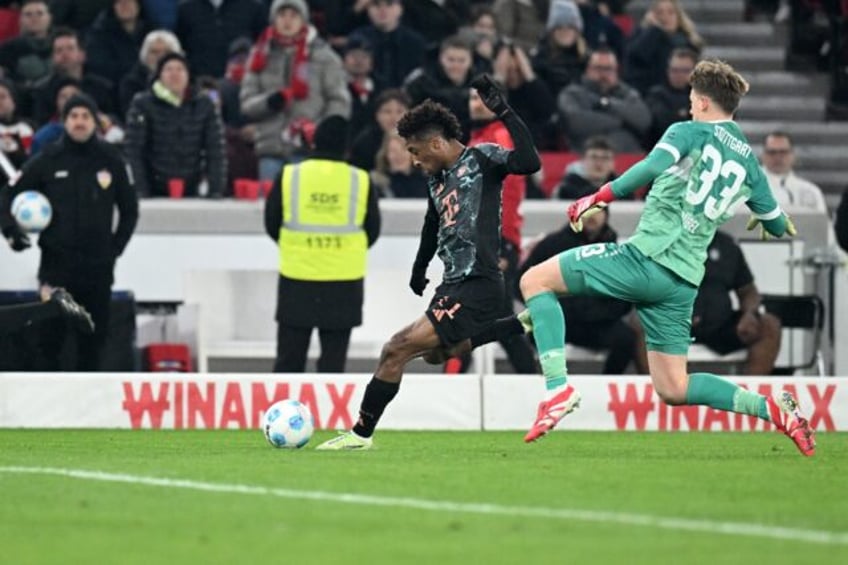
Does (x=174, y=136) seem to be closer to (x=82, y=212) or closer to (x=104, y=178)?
(x=104, y=178)

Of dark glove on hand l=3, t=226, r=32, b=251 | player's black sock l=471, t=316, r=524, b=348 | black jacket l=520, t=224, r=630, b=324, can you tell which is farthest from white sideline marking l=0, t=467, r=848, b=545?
black jacket l=520, t=224, r=630, b=324

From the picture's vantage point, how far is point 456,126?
448 inches

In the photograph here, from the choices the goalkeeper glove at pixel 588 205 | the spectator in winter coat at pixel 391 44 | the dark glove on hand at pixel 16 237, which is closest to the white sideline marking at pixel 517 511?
the goalkeeper glove at pixel 588 205

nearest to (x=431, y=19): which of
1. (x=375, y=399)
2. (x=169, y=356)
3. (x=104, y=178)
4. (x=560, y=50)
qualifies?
(x=560, y=50)

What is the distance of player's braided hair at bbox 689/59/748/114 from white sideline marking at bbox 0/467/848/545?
10.4 feet

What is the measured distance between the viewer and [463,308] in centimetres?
1123

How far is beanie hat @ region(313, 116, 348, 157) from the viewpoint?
606 inches

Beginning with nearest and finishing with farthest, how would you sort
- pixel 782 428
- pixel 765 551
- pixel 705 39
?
pixel 765 551 → pixel 782 428 → pixel 705 39

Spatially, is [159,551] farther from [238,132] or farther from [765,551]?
[238,132]

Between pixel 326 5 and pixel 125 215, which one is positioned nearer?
pixel 125 215

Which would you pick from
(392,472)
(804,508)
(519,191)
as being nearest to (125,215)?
(519,191)

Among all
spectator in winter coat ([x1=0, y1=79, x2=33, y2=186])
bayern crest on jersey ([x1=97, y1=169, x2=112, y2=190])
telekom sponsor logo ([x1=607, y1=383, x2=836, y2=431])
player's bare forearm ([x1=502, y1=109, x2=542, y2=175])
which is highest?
player's bare forearm ([x1=502, y1=109, x2=542, y2=175])

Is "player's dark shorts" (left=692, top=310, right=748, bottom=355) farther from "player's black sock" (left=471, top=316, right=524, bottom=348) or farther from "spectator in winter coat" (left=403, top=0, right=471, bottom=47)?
"player's black sock" (left=471, top=316, right=524, bottom=348)

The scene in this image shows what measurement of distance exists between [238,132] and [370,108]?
1244mm
